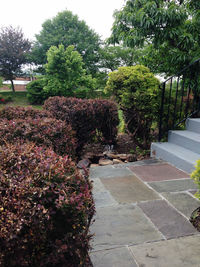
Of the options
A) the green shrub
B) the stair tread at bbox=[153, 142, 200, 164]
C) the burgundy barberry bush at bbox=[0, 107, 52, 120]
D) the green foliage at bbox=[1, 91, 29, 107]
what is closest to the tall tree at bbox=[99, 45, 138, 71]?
the green foliage at bbox=[1, 91, 29, 107]

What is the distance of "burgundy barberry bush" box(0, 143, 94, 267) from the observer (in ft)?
3.14

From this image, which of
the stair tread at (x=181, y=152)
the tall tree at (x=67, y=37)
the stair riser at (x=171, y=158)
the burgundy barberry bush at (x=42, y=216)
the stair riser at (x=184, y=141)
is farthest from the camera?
the tall tree at (x=67, y=37)

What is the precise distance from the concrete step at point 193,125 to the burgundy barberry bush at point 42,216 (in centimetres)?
350

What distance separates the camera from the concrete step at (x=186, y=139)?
3.70 meters

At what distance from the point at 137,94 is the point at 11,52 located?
20.0 meters

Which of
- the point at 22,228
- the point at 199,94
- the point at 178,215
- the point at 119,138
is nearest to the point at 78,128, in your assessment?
the point at 119,138

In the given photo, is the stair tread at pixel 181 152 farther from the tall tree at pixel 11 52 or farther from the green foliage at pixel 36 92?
the tall tree at pixel 11 52

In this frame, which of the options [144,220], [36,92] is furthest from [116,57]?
[144,220]

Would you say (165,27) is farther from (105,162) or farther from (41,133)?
(41,133)

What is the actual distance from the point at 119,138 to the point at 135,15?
2.93 metres

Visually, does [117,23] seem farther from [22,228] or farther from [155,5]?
[22,228]

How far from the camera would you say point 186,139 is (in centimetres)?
390

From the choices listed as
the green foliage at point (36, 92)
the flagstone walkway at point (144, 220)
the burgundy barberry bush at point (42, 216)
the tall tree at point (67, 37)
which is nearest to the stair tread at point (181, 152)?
the flagstone walkway at point (144, 220)

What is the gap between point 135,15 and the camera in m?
4.80
